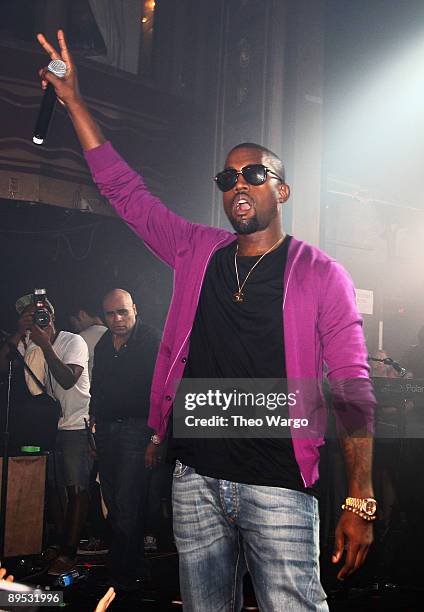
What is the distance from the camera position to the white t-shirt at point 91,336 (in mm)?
6898

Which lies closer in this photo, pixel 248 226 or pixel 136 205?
pixel 248 226

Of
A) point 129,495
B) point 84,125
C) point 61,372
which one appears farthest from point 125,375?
point 84,125

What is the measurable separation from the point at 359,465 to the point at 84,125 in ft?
4.94

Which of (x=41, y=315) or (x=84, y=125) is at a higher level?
(x=84, y=125)

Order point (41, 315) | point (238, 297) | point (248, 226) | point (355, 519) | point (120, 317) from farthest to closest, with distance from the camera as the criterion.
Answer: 1. point (41, 315)
2. point (120, 317)
3. point (248, 226)
4. point (238, 297)
5. point (355, 519)

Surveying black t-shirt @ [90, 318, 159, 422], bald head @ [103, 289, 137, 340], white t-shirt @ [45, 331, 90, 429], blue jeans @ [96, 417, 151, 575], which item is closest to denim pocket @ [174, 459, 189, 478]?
blue jeans @ [96, 417, 151, 575]

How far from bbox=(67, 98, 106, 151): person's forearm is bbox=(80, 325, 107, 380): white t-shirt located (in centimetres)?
440

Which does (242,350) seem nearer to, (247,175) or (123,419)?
(247,175)

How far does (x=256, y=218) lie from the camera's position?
2.50 m

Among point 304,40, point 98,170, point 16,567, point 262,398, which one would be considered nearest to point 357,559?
point 262,398

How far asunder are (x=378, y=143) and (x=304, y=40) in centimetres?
353

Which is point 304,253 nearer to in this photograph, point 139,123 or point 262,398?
point 262,398

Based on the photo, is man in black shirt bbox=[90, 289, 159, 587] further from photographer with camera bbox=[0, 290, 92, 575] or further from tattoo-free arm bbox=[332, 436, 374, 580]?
tattoo-free arm bbox=[332, 436, 374, 580]

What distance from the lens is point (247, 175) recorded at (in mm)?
2533
